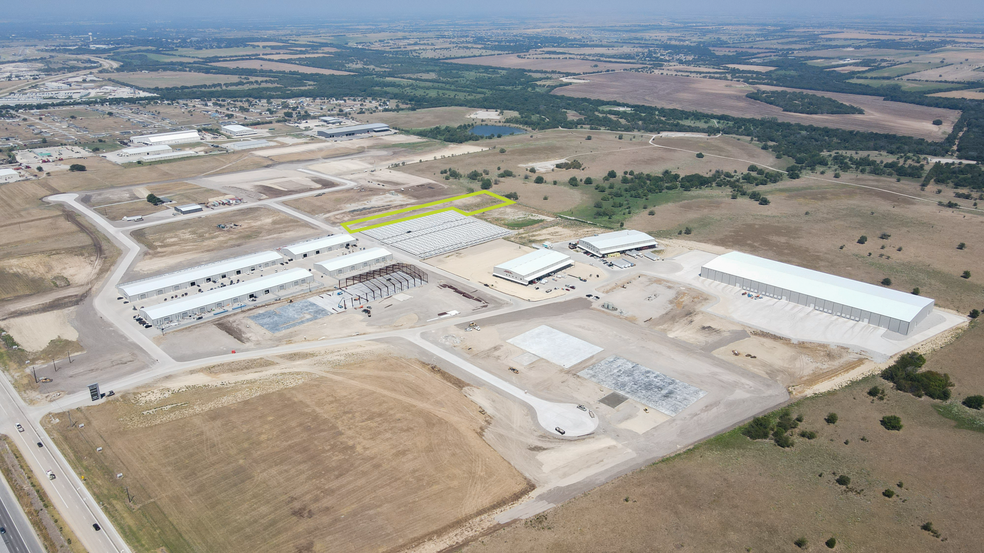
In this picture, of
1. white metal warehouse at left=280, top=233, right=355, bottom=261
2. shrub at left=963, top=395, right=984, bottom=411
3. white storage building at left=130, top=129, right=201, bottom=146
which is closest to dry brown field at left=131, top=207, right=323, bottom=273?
white metal warehouse at left=280, top=233, right=355, bottom=261

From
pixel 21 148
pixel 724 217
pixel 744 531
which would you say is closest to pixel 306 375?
pixel 744 531

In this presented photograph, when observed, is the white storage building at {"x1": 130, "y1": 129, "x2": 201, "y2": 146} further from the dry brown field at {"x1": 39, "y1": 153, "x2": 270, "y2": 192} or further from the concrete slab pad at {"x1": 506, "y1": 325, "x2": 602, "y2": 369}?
the concrete slab pad at {"x1": 506, "y1": 325, "x2": 602, "y2": 369}

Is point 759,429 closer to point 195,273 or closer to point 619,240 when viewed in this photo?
point 619,240

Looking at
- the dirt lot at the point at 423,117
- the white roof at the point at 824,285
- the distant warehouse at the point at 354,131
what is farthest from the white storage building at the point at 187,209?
the dirt lot at the point at 423,117

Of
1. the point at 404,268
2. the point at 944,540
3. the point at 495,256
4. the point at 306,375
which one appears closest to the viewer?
the point at 944,540

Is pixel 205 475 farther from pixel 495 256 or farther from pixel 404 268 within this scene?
pixel 495 256
